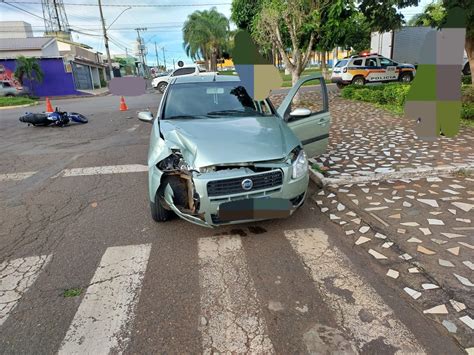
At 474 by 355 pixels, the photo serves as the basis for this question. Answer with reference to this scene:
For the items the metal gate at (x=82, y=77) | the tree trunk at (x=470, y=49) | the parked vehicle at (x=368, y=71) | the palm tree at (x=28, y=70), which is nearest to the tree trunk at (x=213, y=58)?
the metal gate at (x=82, y=77)

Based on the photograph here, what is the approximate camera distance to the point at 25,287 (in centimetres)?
284

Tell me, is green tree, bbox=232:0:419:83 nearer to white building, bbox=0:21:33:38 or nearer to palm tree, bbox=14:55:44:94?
palm tree, bbox=14:55:44:94

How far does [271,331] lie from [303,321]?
26 centimetres

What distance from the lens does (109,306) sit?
2557 mm

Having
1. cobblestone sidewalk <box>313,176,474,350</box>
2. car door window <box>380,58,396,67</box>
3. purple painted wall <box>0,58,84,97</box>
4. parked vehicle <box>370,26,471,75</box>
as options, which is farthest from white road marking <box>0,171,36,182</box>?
purple painted wall <box>0,58,84,97</box>

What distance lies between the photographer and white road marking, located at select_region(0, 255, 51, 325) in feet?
8.65

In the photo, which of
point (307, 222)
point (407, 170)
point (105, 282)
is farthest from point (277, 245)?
point (407, 170)

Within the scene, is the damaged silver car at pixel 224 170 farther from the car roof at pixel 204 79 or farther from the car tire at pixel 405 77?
the car tire at pixel 405 77

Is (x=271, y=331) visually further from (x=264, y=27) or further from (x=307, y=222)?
(x=264, y=27)

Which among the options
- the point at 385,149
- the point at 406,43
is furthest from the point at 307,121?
the point at 406,43

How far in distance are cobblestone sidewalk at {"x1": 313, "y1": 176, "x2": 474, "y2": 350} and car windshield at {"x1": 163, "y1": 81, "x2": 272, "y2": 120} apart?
163cm

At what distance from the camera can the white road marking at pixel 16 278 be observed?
2.64 m

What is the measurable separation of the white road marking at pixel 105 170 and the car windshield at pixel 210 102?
2.00 m

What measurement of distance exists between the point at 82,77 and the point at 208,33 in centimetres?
1548
